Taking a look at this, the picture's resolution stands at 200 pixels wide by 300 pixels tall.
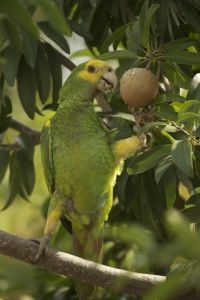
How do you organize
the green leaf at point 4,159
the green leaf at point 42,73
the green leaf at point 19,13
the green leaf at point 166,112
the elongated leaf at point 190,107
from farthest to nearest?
the green leaf at point 4,159 < the green leaf at point 42,73 < the green leaf at point 166,112 < the elongated leaf at point 190,107 < the green leaf at point 19,13

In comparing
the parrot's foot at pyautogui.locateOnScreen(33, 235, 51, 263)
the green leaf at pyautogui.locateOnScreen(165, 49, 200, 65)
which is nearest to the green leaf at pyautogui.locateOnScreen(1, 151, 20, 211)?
the parrot's foot at pyautogui.locateOnScreen(33, 235, 51, 263)

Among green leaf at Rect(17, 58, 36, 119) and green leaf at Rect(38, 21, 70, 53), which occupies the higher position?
green leaf at Rect(38, 21, 70, 53)

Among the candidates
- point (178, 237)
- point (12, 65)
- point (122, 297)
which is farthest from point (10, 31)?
point (122, 297)

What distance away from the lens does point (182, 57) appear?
1.80 metres

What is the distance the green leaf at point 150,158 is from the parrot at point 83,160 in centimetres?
36

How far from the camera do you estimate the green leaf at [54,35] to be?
225 centimetres

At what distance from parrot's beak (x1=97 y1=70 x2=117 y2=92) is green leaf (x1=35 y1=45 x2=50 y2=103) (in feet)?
1.00

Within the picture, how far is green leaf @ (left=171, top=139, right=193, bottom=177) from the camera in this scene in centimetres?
137

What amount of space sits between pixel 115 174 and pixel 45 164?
278 millimetres

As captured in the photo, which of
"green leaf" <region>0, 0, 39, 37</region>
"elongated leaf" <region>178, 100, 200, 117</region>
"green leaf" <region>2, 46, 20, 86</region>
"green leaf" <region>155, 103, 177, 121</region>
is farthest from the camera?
"green leaf" <region>2, 46, 20, 86</region>

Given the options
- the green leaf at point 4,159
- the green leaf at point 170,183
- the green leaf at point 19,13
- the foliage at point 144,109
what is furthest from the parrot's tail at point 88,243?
the green leaf at point 19,13

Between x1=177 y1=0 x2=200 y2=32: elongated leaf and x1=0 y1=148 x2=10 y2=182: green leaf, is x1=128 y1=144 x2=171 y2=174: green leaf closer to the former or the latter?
x1=177 y1=0 x2=200 y2=32: elongated leaf

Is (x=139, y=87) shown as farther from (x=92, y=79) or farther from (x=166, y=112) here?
(x=92, y=79)

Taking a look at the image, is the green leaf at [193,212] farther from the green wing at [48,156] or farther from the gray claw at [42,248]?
the green wing at [48,156]
